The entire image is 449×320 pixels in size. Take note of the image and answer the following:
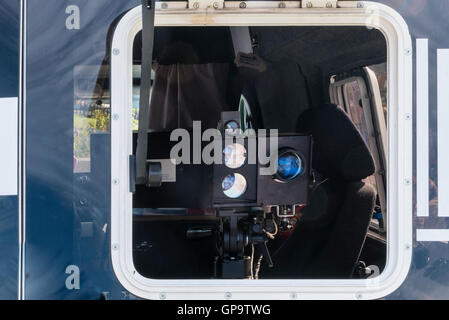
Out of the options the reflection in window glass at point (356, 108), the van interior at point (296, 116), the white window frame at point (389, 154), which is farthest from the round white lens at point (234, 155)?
the reflection in window glass at point (356, 108)

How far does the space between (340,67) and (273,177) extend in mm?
1213

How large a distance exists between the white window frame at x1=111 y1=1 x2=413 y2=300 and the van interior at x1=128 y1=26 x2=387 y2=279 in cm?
42

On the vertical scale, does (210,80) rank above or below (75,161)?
above

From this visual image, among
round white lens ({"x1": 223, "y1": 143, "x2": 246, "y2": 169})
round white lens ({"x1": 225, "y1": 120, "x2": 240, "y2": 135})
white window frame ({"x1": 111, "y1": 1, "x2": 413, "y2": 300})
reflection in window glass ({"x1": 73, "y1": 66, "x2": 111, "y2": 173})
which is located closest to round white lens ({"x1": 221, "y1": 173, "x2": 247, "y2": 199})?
round white lens ({"x1": 223, "y1": 143, "x2": 246, "y2": 169})

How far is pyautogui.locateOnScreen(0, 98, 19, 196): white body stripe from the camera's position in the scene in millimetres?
1535

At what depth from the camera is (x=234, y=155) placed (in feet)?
5.33

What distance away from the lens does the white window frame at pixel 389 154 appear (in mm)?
1549


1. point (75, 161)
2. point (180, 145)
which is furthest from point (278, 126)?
point (75, 161)

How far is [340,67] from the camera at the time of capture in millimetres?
2613

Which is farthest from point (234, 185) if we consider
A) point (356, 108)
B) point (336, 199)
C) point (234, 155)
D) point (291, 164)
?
point (356, 108)

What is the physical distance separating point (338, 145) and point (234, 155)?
87cm

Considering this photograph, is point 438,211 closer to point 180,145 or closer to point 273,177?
point 273,177

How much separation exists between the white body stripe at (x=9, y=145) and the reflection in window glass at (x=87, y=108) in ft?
0.61

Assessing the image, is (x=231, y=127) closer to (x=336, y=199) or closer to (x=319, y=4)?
(x=319, y=4)
